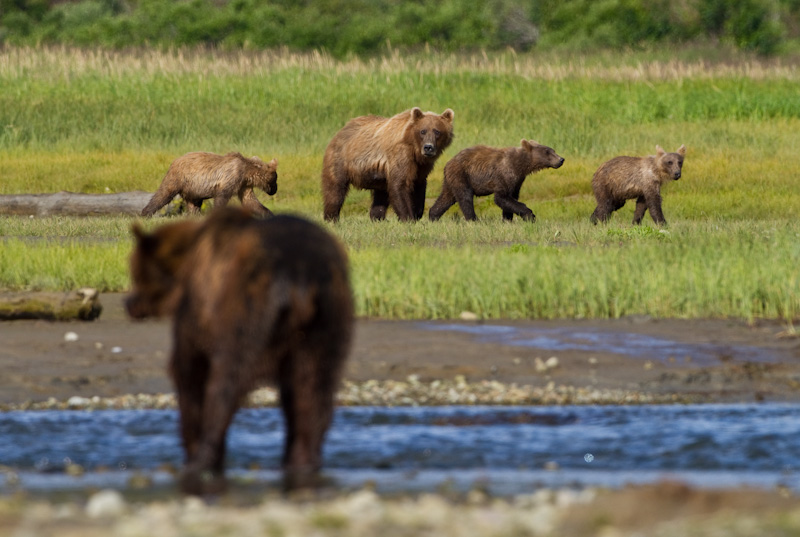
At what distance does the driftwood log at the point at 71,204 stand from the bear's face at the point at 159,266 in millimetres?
13693

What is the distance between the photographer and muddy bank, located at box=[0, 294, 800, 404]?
320 inches

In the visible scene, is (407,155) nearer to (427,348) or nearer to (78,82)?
(427,348)

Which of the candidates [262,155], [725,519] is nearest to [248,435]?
[725,519]

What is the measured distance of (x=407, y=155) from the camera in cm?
1650

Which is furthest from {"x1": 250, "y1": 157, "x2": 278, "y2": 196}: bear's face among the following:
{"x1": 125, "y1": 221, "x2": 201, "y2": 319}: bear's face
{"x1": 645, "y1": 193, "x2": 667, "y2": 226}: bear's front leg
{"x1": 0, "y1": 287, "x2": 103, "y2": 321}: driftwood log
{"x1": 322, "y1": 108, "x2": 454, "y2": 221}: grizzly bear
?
{"x1": 125, "y1": 221, "x2": 201, "y2": 319}: bear's face

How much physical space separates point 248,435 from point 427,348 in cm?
213

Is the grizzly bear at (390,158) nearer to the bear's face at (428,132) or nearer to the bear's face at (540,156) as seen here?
the bear's face at (428,132)

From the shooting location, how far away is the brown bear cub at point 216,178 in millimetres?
17062

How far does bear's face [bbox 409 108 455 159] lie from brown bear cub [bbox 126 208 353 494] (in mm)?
10893

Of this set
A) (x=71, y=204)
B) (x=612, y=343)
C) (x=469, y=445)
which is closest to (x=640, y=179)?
(x=71, y=204)

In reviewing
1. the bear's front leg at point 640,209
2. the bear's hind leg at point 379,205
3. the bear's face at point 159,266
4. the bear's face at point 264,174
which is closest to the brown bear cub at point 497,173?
the bear's hind leg at point 379,205

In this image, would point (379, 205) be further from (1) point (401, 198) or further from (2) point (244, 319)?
(2) point (244, 319)

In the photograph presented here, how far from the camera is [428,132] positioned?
53.3 ft

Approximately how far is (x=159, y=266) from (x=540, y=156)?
12.7 meters
